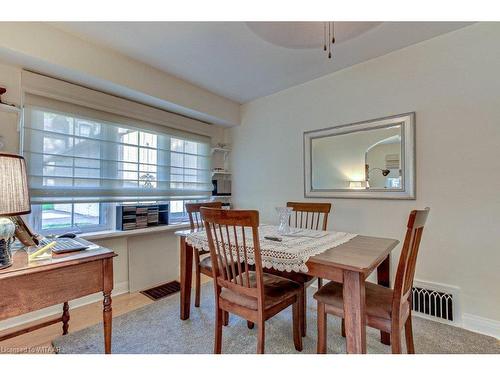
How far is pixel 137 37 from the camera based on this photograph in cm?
197

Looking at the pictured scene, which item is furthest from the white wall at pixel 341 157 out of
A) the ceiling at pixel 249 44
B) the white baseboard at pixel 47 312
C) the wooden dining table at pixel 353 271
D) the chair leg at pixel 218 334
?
the white baseboard at pixel 47 312

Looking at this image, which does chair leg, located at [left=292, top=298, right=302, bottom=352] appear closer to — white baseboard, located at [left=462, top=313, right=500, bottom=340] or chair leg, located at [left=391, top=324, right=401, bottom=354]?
chair leg, located at [left=391, top=324, right=401, bottom=354]

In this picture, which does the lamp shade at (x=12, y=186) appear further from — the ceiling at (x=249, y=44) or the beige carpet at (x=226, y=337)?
the ceiling at (x=249, y=44)

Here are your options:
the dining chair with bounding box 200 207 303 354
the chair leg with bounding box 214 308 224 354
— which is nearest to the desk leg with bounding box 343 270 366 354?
the dining chair with bounding box 200 207 303 354

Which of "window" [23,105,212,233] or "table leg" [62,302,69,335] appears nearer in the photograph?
"table leg" [62,302,69,335]

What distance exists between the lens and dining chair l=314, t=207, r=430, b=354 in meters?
1.16

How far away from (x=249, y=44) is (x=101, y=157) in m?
1.80

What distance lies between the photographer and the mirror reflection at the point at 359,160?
2236 mm

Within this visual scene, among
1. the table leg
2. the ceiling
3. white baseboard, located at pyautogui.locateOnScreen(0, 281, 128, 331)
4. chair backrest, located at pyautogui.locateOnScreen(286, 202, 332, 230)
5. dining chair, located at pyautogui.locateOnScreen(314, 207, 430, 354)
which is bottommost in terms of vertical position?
white baseboard, located at pyautogui.locateOnScreen(0, 281, 128, 331)

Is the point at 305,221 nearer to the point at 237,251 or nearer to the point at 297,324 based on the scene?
the point at 297,324

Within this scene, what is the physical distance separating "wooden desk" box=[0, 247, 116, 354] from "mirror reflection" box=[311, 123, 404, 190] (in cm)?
216

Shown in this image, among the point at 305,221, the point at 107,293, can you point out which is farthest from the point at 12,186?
the point at 305,221
